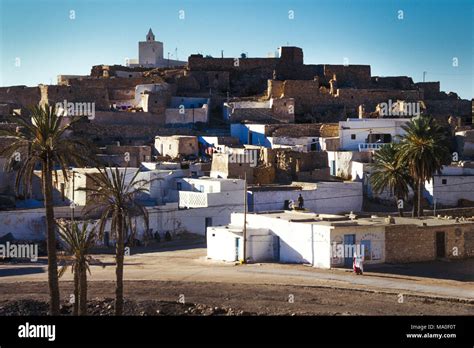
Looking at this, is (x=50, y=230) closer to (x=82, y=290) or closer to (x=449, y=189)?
(x=82, y=290)

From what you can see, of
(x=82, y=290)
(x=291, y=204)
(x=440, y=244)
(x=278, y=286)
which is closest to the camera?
(x=82, y=290)

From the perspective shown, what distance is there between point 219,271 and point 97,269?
3.72 m

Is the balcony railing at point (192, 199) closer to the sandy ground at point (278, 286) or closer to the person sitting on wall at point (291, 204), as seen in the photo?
the person sitting on wall at point (291, 204)

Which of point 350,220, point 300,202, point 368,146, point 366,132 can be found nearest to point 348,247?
point 350,220

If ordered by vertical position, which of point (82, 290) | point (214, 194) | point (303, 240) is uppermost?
point (214, 194)

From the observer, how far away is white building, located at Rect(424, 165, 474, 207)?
126 ft

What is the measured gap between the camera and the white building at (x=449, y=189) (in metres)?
38.4

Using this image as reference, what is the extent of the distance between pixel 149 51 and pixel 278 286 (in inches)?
1714

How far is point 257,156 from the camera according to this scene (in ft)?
133

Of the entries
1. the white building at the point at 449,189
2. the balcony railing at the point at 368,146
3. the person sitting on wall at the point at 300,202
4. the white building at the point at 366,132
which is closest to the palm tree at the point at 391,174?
the white building at the point at 449,189

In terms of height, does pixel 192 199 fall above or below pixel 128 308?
above

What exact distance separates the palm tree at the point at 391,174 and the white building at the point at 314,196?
55.4 inches

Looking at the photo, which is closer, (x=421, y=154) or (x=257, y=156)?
(x=421, y=154)

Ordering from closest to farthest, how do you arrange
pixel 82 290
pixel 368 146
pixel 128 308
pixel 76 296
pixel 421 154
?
pixel 82 290 → pixel 76 296 → pixel 128 308 → pixel 421 154 → pixel 368 146
